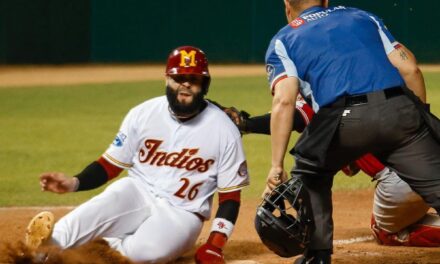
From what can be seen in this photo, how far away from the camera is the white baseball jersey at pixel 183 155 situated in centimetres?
577

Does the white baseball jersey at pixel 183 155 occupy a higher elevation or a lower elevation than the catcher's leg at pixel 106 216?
higher

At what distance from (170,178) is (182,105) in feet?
1.43

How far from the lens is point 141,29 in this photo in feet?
78.7

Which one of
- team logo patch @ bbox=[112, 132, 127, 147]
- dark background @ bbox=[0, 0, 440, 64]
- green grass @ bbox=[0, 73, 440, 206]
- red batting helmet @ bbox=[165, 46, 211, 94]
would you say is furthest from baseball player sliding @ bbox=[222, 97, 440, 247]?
dark background @ bbox=[0, 0, 440, 64]

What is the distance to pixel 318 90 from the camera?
520 cm

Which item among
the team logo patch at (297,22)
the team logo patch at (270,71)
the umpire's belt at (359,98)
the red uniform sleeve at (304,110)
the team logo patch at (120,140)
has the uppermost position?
the team logo patch at (297,22)

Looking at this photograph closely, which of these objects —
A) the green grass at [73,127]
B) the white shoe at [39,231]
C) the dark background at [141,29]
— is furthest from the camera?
the dark background at [141,29]

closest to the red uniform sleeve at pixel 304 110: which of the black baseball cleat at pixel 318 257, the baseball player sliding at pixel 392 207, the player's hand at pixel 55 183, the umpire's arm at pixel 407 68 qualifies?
the baseball player sliding at pixel 392 207

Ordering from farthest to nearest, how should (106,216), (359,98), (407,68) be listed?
(106,216)
(407,68)
(359,98)

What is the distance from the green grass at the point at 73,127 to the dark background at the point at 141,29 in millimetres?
3497

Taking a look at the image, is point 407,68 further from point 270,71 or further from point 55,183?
point 55,183

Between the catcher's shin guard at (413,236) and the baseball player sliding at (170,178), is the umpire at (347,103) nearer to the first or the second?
the baseball player sliding at (170,178)

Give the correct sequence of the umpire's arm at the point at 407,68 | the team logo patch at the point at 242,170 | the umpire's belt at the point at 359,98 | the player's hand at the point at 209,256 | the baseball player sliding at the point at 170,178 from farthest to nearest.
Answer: the team logo patch at the point at 242,170, the baseball player sliding at the point at 170,178, the player's hand at the point at 209,256, the umpire's arm at the point at 407,68, the umpire's belt at the point at 359,98

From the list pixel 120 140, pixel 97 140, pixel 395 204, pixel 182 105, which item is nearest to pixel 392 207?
pixel 395 204
